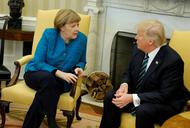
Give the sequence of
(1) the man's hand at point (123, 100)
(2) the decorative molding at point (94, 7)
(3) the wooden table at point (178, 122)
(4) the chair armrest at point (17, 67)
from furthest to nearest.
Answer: (2) the decorative molding at point (94, 7) → (4) the chair armrest at point (17, 67) → (1) the man's hand at point (123, 100) → (3) the wooden table at point (178, 122)

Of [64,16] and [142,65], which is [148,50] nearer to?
[142,65]

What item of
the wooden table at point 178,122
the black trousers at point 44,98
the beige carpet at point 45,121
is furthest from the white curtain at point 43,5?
the wooden table at point 178,122

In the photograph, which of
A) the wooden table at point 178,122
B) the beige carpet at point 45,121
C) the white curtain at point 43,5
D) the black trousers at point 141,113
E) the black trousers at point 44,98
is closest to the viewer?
the wooden table at point 178,122

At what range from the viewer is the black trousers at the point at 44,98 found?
2676 mm

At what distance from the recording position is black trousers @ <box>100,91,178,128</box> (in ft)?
7.52

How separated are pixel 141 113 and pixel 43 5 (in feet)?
7.56

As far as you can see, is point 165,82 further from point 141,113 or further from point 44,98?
point 44,98

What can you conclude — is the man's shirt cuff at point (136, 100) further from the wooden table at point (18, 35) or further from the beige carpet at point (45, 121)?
the wooden table at point (18, 35)

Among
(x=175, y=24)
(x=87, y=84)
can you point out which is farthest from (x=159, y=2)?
(x=87, y=84)

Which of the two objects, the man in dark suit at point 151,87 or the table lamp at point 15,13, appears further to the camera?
the table lamp at point 15,13

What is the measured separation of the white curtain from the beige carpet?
3.91 feet

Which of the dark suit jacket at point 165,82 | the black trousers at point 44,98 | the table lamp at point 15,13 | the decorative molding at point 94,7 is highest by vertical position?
the decorative molding at point 94,7

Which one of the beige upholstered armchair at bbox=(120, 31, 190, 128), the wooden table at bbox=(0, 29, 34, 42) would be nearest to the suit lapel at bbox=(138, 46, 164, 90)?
the beige upholstered armchair at bbox=(120, 31, 190, 128)

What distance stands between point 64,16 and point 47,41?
0.24 m
